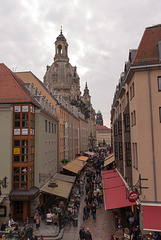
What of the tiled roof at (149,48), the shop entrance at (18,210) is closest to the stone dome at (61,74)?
the tiled roof at (149,48)

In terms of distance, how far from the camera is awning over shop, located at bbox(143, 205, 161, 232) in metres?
12.1

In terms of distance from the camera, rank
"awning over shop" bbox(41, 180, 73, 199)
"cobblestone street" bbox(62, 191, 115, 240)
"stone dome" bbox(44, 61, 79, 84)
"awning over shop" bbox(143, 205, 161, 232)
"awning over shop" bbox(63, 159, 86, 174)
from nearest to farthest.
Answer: "awning over shop" bbox(143, 205, 161, 232) < "cobblestone street" bbox(62, 191, 115, 240) < "awning over shop" bbox(41, 180, 73, 199) < "awning over shop" bbox(63, 159, 86, 174) < "stone dome" bbox(44, 61, 79, 84)

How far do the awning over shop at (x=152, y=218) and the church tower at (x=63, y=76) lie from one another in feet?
174

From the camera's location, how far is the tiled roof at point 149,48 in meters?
14.6

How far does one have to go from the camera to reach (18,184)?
18578 millimetres

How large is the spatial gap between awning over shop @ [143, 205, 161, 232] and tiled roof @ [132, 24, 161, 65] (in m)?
9.60

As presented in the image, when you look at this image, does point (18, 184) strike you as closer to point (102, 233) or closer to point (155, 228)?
point (102, 233)

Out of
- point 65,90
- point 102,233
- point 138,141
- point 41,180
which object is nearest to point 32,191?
point 41,180

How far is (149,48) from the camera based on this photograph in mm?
15234

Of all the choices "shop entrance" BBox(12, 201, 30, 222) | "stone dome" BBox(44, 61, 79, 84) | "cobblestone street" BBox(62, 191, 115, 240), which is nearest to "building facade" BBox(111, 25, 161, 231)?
"cobblestone street" BBox(62, 191, 115, 240)

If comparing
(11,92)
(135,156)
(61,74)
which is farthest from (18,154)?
(61,74)

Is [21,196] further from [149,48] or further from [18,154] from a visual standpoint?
[149,48]

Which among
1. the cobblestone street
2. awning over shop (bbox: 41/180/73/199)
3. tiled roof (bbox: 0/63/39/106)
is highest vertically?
tiled roof (bbox: 0/63/39/106)

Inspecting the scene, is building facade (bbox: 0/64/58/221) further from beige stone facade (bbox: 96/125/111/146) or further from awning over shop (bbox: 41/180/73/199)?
beige stone facade (bbox: 96/125/111/146)
